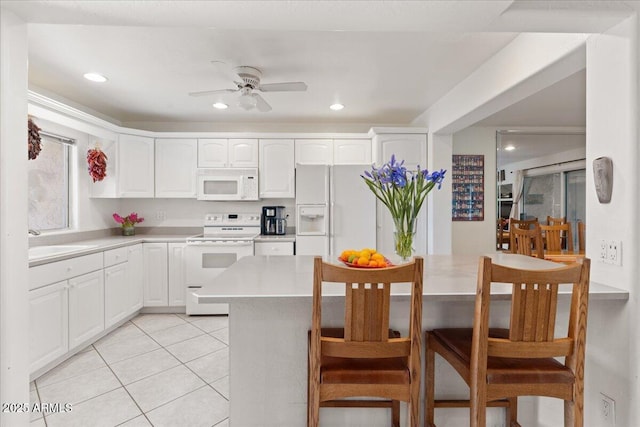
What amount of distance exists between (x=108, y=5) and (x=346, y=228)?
308 cm

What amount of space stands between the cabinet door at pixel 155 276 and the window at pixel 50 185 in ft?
2.89

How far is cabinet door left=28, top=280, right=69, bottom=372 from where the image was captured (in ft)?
7.81

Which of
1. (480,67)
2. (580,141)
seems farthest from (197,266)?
(580,141)

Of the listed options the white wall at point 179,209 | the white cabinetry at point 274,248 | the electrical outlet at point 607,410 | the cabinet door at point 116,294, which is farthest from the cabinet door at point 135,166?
the electrical outlet at point 607,410

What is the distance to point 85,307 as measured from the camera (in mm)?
2969

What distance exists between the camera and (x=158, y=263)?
4004 millimetres

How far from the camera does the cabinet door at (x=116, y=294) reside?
10.8 feet

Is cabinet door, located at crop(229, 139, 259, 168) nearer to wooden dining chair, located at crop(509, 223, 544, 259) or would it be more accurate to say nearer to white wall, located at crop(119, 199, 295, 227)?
white wall, located at crop(119, 199, 295, 227)

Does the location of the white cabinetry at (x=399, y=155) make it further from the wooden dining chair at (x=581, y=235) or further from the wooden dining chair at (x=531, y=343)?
the wooden dining chair at (x=531, y=343)

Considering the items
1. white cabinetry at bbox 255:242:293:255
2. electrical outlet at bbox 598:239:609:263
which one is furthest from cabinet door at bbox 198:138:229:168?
electrical outlet at bbox 598:239:609:263

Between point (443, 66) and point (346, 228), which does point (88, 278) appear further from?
point (443, 66)

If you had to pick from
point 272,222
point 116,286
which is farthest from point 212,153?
point 116,286

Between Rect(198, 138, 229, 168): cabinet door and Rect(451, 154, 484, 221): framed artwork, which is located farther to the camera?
Rect(451, 154, 484, 221): framed artwork

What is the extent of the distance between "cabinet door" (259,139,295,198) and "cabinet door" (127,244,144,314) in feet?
5.16
